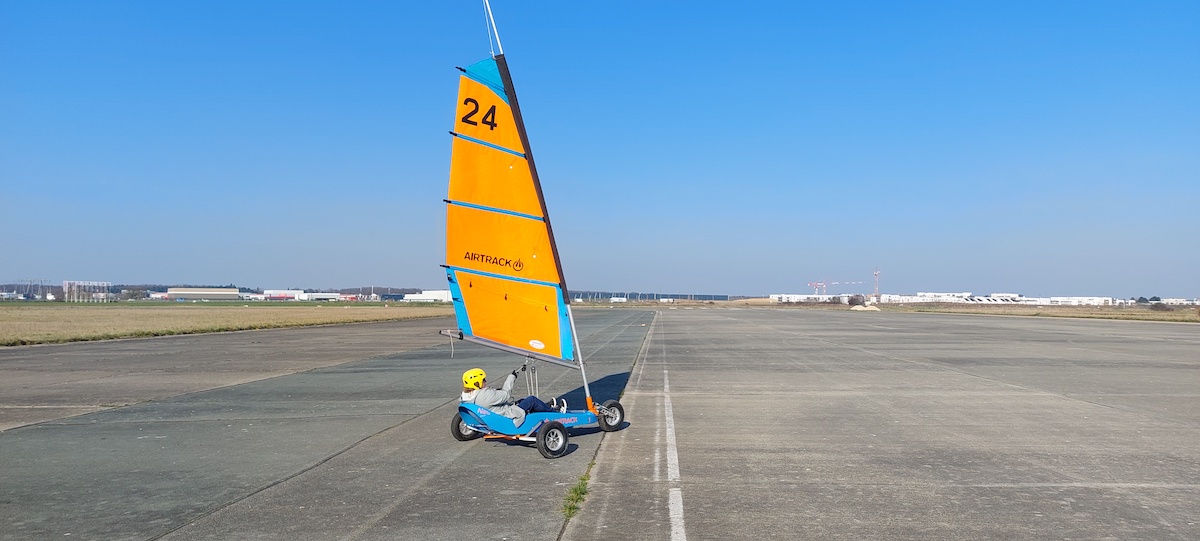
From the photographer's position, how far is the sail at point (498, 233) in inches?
389

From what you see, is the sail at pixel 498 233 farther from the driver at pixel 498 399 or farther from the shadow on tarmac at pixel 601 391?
the shadow on tarmac at pixel 601 391

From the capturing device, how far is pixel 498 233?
10164mm

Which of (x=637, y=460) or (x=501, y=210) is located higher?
(x=501, y=210)

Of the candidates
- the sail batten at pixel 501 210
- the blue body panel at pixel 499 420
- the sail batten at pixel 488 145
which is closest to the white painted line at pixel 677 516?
the blue body panel at pixel 499 420

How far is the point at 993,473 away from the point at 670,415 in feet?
17.0

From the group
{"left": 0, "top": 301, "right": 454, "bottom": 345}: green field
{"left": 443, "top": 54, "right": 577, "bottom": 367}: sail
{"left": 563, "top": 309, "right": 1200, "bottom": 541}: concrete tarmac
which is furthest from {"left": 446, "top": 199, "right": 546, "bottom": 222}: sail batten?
{"left": 0, "top": 301, "right": 454, "bottom": 345}: green field

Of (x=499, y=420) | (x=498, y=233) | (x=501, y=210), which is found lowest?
(x=499, y=420)

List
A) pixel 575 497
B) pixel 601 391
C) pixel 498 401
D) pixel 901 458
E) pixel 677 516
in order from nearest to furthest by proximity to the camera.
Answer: pixel 677 516 < pixel 575 497 < pixel 901 458 < pixel 498 401 < pixel 601 391

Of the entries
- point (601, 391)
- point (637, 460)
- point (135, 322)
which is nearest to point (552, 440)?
point (637, 460)

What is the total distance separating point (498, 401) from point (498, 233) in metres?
2.06

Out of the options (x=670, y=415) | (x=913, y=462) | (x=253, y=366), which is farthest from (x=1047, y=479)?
(x=253, y=366)

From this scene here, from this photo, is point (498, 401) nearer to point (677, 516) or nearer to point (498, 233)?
point (498, 233)

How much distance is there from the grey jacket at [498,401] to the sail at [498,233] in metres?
0.77

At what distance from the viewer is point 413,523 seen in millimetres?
6438
